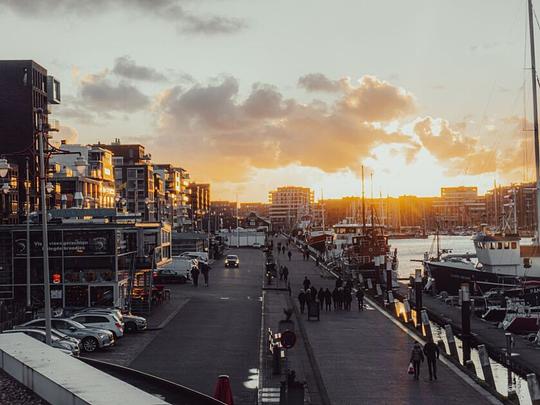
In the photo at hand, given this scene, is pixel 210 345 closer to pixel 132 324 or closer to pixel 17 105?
pixel 132 324

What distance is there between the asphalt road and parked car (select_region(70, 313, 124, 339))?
1825mm

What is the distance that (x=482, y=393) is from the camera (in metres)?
25.7

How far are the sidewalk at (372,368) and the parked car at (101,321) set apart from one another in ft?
28.2

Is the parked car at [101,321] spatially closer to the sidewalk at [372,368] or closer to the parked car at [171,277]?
the sidewalk at [372,368]

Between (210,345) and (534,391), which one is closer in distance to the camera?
(534,391)

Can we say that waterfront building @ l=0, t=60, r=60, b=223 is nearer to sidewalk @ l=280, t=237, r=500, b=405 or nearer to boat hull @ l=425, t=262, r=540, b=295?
boat hull @ l=425, t=262, r=540, b=295

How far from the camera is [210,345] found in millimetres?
33688

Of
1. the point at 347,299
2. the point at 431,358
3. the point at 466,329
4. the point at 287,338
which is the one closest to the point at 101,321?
the point at 287,338

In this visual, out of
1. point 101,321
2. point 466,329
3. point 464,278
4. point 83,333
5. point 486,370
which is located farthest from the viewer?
point 464,278

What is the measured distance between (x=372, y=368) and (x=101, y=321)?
40.3 feet

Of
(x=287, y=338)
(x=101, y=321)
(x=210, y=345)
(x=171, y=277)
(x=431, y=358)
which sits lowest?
(x=210, y=345)

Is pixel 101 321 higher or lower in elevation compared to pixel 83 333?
higher

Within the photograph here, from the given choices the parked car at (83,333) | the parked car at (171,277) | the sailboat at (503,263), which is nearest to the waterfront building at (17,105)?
the parked car at (171,277)

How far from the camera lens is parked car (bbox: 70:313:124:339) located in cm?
3431
